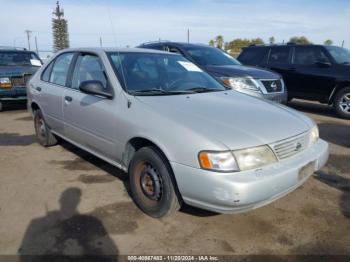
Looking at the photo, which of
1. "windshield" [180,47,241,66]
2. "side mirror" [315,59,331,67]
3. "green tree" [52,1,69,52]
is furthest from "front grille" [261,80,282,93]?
"green tree" [52,1,69,52]

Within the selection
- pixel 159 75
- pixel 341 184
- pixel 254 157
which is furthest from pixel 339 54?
pixel 254 157

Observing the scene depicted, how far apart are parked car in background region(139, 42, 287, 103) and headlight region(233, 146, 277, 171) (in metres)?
3.48

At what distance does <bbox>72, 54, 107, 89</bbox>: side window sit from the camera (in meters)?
3.96

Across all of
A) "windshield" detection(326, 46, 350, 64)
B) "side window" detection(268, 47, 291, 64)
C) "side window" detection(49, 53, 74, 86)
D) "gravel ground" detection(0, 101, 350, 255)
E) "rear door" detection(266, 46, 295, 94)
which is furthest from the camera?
"side window" detection(268, 47, 291, 64)

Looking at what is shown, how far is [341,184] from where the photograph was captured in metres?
4.17

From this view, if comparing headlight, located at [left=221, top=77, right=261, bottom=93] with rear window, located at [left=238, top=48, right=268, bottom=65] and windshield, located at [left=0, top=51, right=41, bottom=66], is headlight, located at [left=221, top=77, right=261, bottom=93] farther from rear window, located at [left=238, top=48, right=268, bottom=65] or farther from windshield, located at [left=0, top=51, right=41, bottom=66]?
windshield, located at [left=0, top=51, right=41, bottom=66]

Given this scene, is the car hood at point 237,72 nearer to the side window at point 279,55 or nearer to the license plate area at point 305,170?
the side window at point 279,55

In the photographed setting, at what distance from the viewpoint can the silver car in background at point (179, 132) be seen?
272 centimetres

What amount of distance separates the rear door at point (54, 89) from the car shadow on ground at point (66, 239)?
169 cm

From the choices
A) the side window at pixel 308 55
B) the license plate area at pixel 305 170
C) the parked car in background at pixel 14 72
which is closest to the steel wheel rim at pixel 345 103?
the side window at pixel 308 55

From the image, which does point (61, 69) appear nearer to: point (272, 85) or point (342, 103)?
point (272, 85)

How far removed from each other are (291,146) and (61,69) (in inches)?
130

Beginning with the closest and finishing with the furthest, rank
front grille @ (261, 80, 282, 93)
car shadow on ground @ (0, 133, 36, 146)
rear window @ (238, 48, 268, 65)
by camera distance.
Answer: car shadow on ground @ (0, 133, 36, 146) < front grille @ (261, 80, 282, 93) < rear window @ (238, 48, 268, 65)

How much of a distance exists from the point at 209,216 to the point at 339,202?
146cm
